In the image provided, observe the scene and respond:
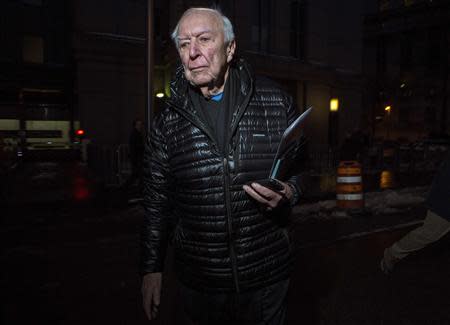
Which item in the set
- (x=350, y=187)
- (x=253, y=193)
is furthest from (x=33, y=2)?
(x=253, y=193)

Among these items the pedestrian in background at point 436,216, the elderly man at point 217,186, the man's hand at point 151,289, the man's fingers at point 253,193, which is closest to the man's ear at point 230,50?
the elderly man at point 217,186

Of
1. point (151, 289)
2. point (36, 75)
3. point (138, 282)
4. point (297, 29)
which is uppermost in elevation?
point (297, 29)

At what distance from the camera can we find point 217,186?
192 cm

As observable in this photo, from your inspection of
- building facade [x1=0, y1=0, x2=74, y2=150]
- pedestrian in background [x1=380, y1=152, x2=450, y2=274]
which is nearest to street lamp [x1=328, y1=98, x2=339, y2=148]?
building facade [x1=0, y1=0, x2=74, y2=150]

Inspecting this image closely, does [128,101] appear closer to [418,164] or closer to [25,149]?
[25,149]

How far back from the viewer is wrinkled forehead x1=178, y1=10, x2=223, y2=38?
191cm

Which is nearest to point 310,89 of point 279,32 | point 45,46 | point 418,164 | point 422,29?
point 279,32

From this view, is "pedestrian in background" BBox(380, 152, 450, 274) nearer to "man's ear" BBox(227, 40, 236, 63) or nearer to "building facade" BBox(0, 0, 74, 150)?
"man's ear" BBox(227, 40, 236, 63)

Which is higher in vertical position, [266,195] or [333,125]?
[333,125]

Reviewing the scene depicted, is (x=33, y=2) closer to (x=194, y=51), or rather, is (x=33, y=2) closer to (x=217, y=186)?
(x=194, y=51)

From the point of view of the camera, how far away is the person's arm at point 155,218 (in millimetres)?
2107

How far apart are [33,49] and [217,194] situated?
30442mm

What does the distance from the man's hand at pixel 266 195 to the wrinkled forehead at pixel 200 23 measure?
83cm

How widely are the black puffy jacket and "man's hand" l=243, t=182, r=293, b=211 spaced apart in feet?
0.65
